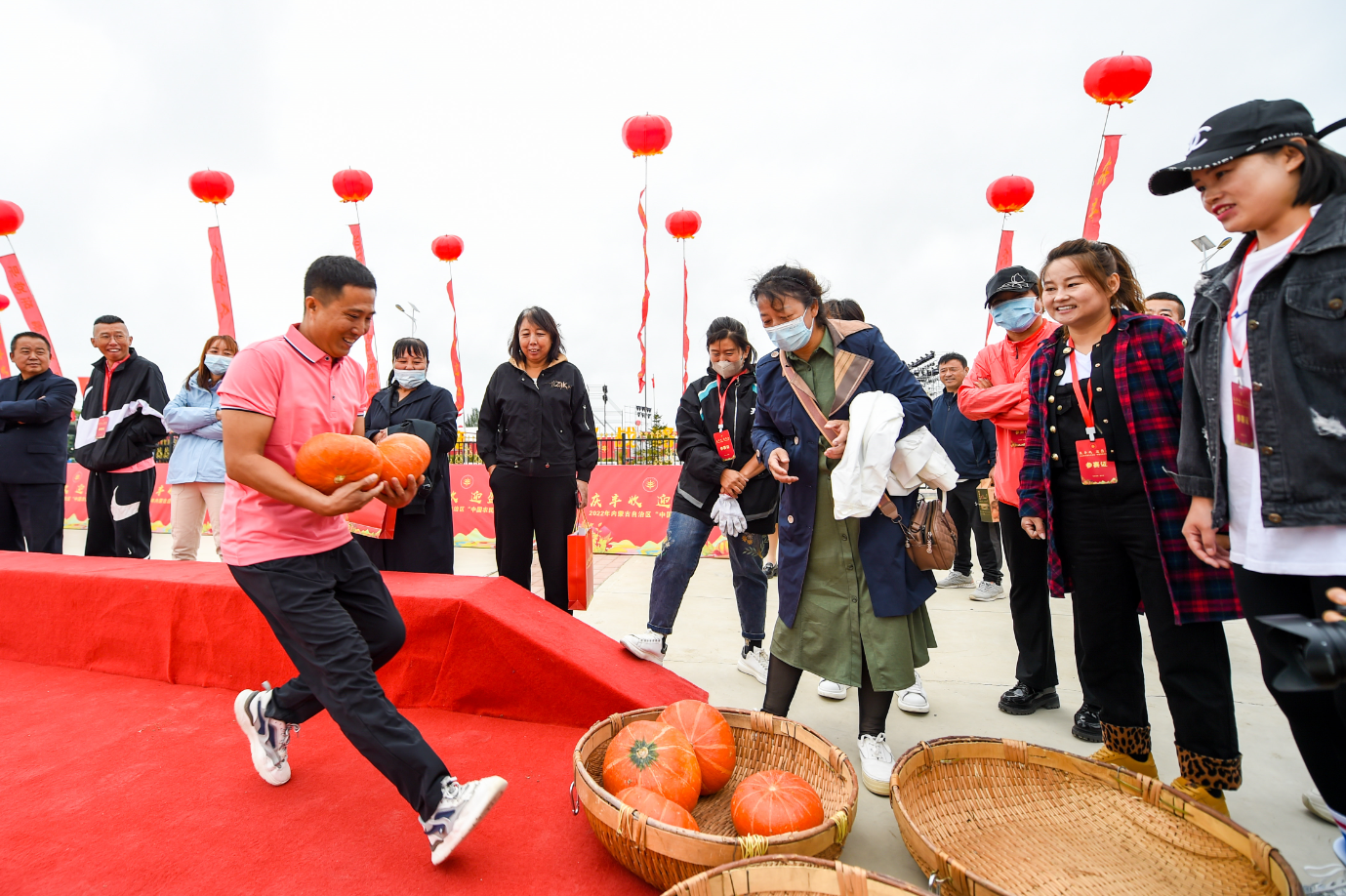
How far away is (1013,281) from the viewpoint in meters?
2.77

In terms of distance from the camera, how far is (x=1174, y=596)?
5.80ft

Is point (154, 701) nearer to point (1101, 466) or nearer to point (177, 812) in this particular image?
point (177, 812)

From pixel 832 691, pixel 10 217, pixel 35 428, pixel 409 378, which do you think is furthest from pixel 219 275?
pixel 832 691

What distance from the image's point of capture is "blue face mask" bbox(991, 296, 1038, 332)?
2771mm

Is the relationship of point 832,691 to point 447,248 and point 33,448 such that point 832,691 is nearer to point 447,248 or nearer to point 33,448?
point 33,448

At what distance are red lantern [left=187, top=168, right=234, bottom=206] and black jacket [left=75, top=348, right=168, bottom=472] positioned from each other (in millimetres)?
6244

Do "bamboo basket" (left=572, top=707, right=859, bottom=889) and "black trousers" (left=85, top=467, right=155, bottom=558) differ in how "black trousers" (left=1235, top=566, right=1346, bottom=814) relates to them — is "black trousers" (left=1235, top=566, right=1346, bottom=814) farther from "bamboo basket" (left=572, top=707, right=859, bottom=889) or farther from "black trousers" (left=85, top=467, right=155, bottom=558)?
"black trousers" (left=85, top=467, right=155, bottom=558)

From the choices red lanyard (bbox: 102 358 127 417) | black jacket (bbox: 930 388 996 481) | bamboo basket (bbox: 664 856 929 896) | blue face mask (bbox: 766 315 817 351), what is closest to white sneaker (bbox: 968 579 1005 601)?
black jacket (bbox: 930 388 996 481)

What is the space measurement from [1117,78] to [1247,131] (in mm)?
6718

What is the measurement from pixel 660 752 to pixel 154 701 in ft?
7.33

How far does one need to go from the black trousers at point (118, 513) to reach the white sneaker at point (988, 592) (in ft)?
19.6

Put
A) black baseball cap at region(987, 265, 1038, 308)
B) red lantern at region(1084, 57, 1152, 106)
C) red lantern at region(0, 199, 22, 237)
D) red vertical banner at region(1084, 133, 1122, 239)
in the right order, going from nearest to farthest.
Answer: black baseball cap at region(987, 265, 1038, 308), red lantern at region(1084, 57, 1152, 106), red vertical banner at region(1084, 133, 1122, 239), red lantern at region(0, 199, 22, 237)

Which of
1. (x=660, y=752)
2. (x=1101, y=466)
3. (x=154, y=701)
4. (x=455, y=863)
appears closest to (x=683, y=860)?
(x=660, y=752)

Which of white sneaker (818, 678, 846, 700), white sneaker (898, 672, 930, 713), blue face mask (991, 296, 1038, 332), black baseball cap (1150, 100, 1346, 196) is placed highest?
black baseball cap (1150, 100, 1346, 196)
